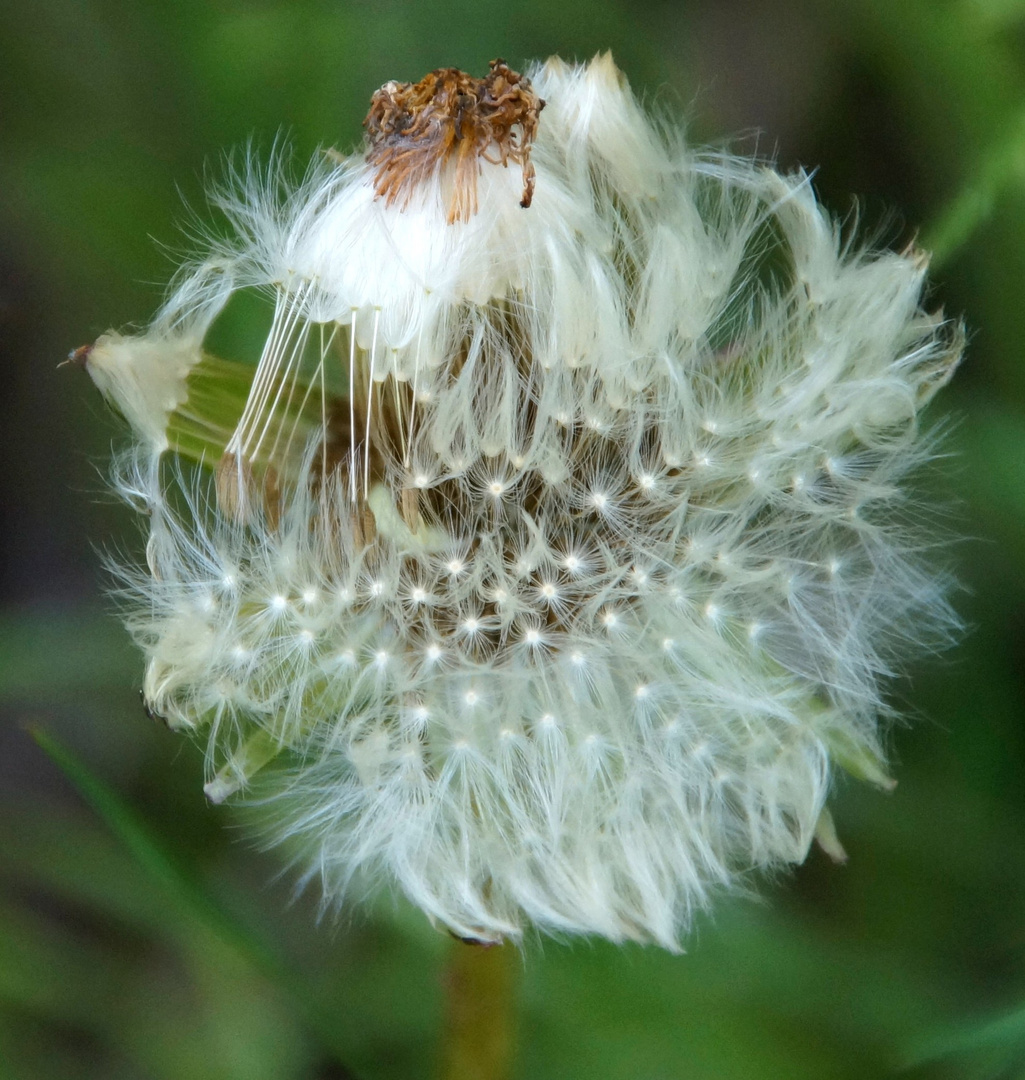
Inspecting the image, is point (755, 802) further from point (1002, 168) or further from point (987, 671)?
point (1002, 168)

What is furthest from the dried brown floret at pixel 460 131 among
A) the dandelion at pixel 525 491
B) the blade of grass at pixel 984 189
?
the blade of grass at pixel 984 189

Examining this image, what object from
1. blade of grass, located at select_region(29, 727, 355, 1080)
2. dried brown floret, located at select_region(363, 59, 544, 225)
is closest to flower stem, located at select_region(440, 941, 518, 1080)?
blade of grass, located at select_region(29, 727, 355, 1080)

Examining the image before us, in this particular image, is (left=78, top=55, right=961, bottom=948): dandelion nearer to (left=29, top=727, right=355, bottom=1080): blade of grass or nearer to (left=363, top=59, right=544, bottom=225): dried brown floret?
(left=363, top=59, right=544, bottom=225): dried brown floret

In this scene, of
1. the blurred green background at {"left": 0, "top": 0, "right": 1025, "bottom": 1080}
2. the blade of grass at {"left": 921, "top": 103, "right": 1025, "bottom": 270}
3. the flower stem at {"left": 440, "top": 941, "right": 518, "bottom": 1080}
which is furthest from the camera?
the blurred green background at {"left": 0, "top": 0, "right": 1025, "bottom": 1080}

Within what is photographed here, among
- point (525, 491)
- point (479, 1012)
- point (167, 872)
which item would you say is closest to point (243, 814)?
point (167, 872)

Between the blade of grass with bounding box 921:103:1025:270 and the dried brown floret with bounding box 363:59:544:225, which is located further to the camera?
the blade of grass with bounding box 921:103:1025:270

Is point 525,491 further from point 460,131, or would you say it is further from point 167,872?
point 167,872

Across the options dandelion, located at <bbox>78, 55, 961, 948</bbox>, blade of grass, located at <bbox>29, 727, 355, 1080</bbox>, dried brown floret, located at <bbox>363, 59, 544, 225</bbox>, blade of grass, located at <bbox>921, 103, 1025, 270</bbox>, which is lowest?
blade of grass, located at <bbox>29, 727, 355, 1080</bbox>
